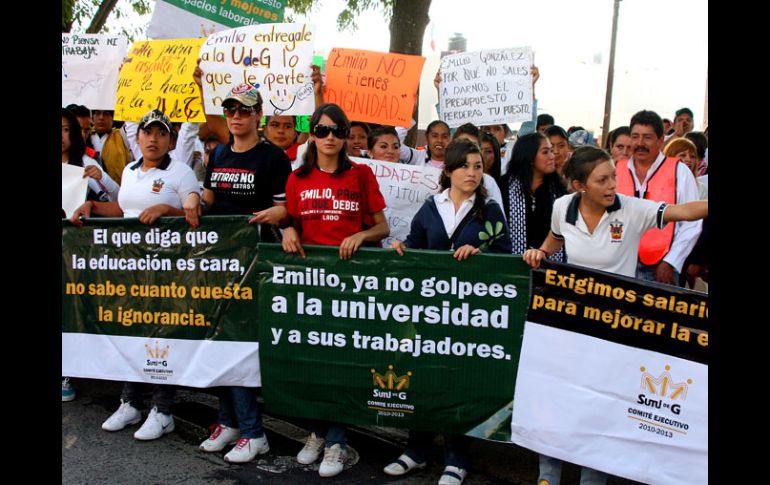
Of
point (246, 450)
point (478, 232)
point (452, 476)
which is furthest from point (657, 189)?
point (246, 450)

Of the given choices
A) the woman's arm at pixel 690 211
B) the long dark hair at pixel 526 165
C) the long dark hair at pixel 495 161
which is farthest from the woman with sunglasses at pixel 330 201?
the woman's arm at pixel 690 211

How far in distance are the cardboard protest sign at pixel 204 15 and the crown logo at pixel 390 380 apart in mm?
3956

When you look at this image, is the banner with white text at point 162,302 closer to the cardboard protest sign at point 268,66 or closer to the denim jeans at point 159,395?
the denim jeans at point 159,395

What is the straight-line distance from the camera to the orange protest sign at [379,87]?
233 inches

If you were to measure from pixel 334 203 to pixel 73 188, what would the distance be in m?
2.34

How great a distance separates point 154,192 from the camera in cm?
492

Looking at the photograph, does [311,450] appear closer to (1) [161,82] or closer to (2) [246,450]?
(2) [246,450]

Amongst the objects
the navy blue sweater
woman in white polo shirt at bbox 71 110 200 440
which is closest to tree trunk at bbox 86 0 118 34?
woman in white polo shirt at bbox 71 110 200 440

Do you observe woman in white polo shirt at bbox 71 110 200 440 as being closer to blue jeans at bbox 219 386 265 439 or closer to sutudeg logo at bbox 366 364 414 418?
blue jeans at bbox 219 386 265 439

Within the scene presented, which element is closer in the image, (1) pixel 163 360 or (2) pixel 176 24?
(1) pixel 163 360
